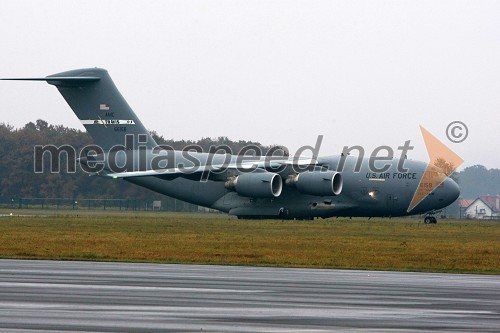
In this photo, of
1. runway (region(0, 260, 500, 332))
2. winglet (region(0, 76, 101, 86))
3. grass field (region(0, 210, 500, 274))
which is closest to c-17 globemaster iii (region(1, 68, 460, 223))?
winglet (region(0, 76, 101, 86))

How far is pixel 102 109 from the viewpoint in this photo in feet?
174

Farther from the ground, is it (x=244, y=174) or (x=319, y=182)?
(x=244, y=174)

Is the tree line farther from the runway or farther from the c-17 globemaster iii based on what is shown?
the runway

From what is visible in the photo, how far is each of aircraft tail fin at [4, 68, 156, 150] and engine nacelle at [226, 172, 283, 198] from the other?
5.27 m

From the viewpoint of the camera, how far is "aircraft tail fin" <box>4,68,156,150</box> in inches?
2072

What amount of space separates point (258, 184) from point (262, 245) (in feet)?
65.4

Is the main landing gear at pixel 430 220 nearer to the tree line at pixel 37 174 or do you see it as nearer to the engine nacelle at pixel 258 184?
the engine nacelle at pixel 258 184

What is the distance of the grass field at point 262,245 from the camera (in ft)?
84.7

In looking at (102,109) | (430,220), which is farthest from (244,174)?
(430,220)

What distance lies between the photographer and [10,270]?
2102cm

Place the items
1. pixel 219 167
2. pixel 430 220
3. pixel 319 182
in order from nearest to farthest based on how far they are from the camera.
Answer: pixel 319 182 < pixel 219 167 < pixel 430 220

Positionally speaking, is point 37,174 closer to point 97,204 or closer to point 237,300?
point 97,204

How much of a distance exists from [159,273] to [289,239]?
13.6 m

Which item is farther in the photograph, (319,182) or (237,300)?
(319,182)
